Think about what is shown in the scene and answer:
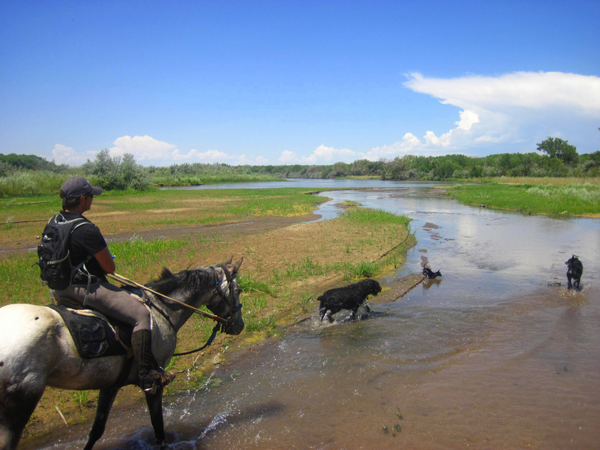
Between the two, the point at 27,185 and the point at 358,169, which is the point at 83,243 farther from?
the point at 358,169

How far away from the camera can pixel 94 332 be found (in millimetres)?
3242

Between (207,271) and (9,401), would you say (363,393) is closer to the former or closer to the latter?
(207,271)

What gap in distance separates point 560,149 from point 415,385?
113522 mm

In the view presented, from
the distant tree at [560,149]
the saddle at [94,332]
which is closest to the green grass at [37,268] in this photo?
the saddle at [94,332]

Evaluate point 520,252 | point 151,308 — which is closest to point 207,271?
point 151,308

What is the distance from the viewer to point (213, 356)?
602 centimetres

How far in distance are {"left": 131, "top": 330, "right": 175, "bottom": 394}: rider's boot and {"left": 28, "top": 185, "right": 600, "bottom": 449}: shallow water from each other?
967 mm

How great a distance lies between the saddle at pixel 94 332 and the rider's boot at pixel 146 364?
0.49 ft

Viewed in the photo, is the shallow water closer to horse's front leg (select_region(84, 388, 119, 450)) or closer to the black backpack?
horse's front leg (select_region(84, 388, 119, 450))

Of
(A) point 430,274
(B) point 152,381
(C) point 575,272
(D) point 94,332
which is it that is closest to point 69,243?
(D) point 94,332

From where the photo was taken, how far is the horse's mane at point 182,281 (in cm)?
401

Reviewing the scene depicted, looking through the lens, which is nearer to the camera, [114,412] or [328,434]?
[328,434]

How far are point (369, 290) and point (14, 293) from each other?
27.1 feet

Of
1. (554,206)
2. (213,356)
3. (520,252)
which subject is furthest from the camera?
(554,206)
